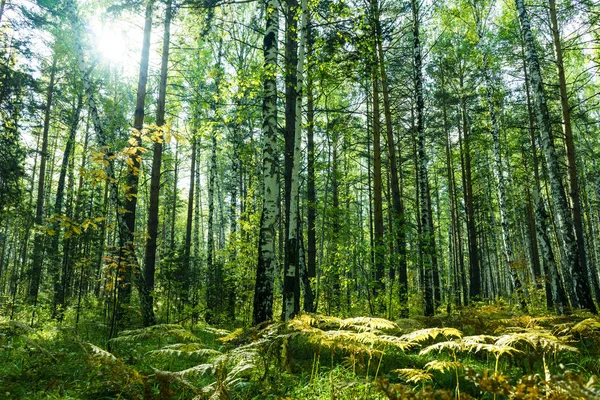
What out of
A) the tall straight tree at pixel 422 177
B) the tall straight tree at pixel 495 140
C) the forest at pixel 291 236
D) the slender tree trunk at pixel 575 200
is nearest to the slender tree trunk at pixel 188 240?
the forest at pixel 291 236

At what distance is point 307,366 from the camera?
4.55 metres

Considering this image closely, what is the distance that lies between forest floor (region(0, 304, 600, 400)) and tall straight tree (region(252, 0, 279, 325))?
103 cm

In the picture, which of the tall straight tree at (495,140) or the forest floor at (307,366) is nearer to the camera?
the forest floor at (307,366)

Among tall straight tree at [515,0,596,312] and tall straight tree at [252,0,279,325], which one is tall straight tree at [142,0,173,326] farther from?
tall straight tree at [515,0,596,312]

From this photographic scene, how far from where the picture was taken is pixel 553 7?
10516mm

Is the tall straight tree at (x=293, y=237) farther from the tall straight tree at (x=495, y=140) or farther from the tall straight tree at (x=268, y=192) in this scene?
the tall straight tree at (x=495, y=140)

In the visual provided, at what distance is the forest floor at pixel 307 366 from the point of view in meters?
2.42

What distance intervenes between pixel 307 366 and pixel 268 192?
3132 millimetres

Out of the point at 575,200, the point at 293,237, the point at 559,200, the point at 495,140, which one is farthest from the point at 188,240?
the point at 575,200

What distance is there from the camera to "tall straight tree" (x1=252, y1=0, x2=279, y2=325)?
20.0 ft

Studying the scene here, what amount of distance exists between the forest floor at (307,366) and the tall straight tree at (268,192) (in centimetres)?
103

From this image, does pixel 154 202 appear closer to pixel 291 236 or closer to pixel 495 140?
pixel 291 236

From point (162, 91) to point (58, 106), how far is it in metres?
13.3

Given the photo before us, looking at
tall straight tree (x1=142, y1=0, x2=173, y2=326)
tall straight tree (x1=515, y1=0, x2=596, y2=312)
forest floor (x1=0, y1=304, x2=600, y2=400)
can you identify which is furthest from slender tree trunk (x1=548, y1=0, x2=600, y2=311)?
tall straight tree (x1=142, y1=0, x2=173, y2=326)
